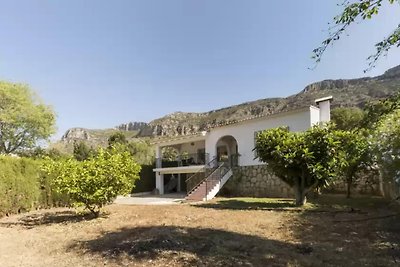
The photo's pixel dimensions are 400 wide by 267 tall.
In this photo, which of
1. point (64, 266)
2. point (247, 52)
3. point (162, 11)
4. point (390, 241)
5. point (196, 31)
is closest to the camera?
point (64, 266)

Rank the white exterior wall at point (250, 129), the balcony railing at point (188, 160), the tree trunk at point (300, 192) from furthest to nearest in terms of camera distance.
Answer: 1. the balcony railing at point (188, 160)
2. the white exterior wall at point (250, 129)
3. the tree trunk at point (300, 192)

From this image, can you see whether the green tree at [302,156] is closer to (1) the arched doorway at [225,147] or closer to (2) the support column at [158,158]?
(1) the arched doorway at [225,147]

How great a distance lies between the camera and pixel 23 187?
599 inches

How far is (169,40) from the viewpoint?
20.7 m

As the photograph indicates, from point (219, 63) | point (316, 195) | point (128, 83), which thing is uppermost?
point (219, 63)

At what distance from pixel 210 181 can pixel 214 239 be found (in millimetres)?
13036

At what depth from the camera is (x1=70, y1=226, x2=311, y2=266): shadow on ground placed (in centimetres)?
584

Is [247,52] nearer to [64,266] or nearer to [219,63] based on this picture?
[219,63]

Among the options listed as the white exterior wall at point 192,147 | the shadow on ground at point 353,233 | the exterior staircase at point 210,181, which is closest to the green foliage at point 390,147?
the shadow on ground at point 353,233

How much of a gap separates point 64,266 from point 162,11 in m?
14.3

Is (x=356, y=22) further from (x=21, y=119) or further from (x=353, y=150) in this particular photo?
(x=21, y=119)

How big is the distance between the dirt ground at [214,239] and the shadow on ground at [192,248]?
0.7 inches

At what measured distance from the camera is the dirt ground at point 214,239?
600cm

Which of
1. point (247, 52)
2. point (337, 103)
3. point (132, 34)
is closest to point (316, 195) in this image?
point (247, 52)
